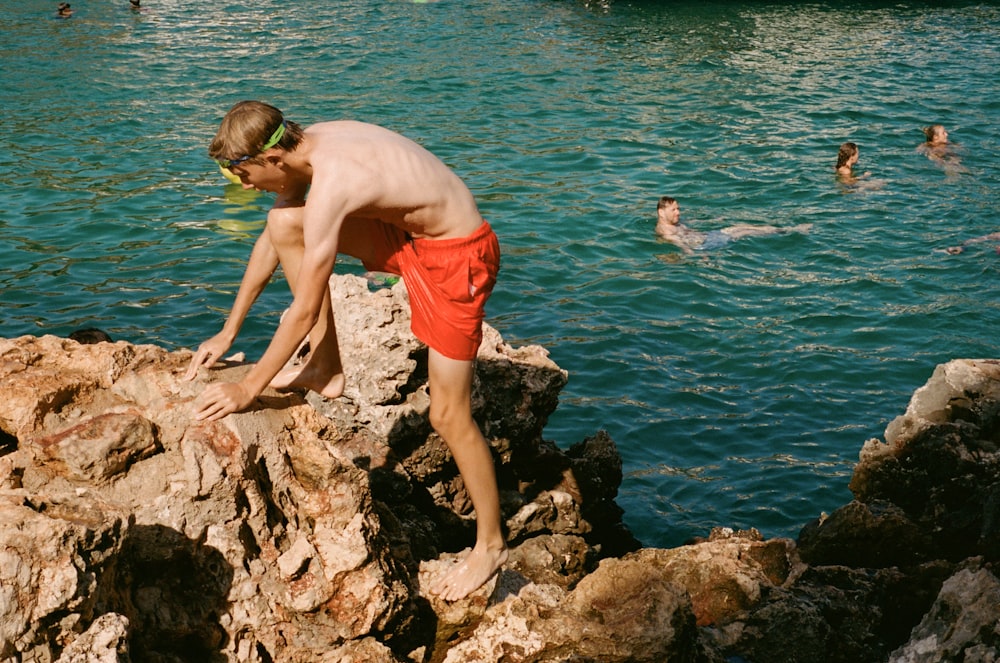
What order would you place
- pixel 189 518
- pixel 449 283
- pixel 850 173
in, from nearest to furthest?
pixel 189 518, pixel 449 283, pixel 850 173

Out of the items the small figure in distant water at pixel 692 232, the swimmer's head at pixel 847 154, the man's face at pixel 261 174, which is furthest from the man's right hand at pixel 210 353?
the swimmer's head at pixel 847 154

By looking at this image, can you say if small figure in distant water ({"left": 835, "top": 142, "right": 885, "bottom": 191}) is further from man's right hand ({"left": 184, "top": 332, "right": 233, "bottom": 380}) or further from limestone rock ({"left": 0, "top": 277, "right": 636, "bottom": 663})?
man's right hand ({"left": 184, "top": 332, "right": 233, "bottom": 380})

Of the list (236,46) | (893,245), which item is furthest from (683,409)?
(236,46)

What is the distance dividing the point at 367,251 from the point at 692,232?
9601mm

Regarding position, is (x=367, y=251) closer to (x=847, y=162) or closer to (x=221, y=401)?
(x=221, y=401)

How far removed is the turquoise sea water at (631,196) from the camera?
980cm

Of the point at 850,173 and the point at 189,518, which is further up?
the point at 189,518

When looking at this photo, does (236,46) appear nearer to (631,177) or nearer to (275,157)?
(631,177)

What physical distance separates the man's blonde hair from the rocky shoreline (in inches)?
40.7

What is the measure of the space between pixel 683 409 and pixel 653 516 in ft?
5.64

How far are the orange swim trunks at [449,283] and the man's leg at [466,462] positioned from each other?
96 mm

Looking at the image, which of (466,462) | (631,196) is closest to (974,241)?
(631,196)

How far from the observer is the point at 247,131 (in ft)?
14.0

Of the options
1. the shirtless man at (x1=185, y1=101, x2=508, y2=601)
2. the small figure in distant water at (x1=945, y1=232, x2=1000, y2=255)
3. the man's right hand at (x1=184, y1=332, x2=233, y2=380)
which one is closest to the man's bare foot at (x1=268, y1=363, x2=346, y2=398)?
the shirtless man at (x1=185, y1=101, x2=508, y2=601)
